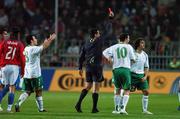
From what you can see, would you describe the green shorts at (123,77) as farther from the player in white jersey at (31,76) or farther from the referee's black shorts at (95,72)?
the player in white jersey at (31,76)

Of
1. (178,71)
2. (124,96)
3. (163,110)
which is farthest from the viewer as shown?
(178,71)

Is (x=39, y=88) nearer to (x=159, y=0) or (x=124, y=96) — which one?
(x=124, y=96)

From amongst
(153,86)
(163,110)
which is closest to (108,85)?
(153,86)

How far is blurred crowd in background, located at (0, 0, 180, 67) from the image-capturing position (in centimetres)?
3631

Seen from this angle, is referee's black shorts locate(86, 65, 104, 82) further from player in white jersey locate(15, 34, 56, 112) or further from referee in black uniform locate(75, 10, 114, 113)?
player in white jersey locate(15, 34, 56, 112)

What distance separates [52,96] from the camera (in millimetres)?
31453

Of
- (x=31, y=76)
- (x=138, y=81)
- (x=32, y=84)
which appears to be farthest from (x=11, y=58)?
(x=138, y=81)

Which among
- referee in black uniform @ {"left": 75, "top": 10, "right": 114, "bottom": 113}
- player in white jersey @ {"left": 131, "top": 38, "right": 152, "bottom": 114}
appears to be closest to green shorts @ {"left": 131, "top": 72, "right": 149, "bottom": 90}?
player in white jersey @ {"left": 131, "top": 38, "right": 152, "bottom": 114}

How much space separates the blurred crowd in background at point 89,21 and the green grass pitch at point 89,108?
3.15 metres

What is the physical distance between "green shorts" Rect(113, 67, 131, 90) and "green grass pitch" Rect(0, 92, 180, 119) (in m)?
0.87

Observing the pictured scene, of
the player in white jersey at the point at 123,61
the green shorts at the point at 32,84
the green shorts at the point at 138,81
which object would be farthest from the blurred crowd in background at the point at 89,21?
the player in white jersey at the point at 123,61

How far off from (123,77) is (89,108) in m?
3.11

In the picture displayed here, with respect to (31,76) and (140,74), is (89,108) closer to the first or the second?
(140,74)

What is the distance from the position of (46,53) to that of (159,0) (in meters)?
6.33
